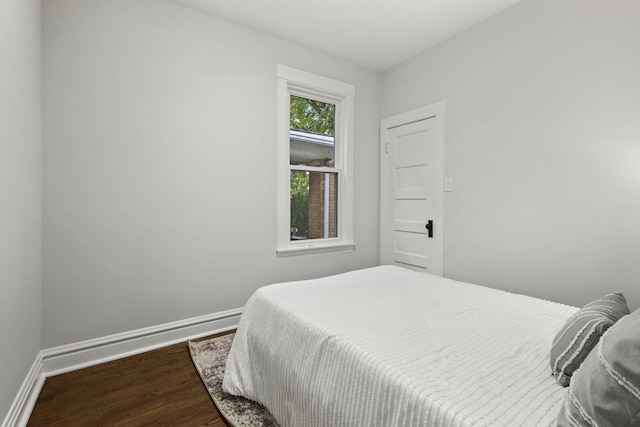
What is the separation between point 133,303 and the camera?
229 centimetres

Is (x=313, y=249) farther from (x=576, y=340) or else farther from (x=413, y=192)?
(x=576, y=340)

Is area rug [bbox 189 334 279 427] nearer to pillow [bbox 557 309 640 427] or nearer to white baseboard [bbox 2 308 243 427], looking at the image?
white baseboard [bbox 2 308 243 427]

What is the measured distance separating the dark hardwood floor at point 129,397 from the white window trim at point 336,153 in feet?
4.37

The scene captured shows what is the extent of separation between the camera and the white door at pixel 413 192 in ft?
9.80

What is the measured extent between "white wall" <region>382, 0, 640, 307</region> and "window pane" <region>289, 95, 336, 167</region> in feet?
3.75

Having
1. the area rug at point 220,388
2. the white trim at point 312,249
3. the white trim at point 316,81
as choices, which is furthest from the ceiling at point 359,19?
the area rug at point 220,388

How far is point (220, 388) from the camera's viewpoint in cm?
179

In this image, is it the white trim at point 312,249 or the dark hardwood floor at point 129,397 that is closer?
the dark hardwood floor at point 129,397

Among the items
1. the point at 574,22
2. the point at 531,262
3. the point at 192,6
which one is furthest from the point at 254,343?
the point at 574,22

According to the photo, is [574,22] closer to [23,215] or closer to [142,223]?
[142,223]

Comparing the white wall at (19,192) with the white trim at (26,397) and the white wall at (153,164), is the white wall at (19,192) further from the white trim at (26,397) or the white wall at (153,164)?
the white wall at (153,164)

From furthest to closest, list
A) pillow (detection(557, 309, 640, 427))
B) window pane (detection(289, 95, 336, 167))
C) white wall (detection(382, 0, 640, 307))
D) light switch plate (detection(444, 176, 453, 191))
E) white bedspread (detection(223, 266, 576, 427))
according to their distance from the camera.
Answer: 1. window pane (detection(289, 95, 336, 167))
2. light switch plate (detection(444, 176, 453, 191))
3. white wall (detection(382, 0, 640, 307))
4. white bedspread (detection(223, 266, 576, 427))
5. pillow (detection(557, 309, 640, 427))

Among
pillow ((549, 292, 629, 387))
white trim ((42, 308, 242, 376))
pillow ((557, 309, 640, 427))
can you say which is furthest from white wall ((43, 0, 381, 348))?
pillow ((557, 309, 640, 427))

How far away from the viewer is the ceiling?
7.90 feet
